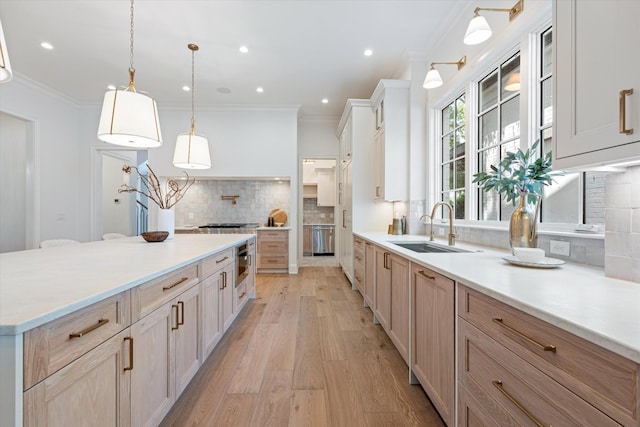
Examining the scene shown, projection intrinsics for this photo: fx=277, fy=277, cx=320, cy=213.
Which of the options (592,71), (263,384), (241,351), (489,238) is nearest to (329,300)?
(241,351)

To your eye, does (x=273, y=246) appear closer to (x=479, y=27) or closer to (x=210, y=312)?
(x=210, y=312)

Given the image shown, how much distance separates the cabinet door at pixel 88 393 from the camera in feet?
2.45

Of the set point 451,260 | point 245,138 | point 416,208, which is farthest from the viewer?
point 245,138

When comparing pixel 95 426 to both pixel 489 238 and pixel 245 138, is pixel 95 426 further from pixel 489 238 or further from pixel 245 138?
pixel 245 138

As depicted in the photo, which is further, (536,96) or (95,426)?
(536,96)

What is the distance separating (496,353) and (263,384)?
4.79ft

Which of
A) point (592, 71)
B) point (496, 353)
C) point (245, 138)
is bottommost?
point (496, 353)

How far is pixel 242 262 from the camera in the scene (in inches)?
117

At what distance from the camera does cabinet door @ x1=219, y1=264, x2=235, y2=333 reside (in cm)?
232

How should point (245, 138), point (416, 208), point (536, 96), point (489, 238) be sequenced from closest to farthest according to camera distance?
point (536, 96)
point (489, 238)
point (416, 208)
point (245, 138)

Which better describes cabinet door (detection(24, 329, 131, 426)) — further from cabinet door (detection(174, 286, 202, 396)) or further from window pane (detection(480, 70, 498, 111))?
window pane (detection(480, 70, 498, 111))

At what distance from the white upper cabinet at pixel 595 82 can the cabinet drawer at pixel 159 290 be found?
6.02ft

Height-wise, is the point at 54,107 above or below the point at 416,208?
above

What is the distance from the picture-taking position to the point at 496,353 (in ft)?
3.21
